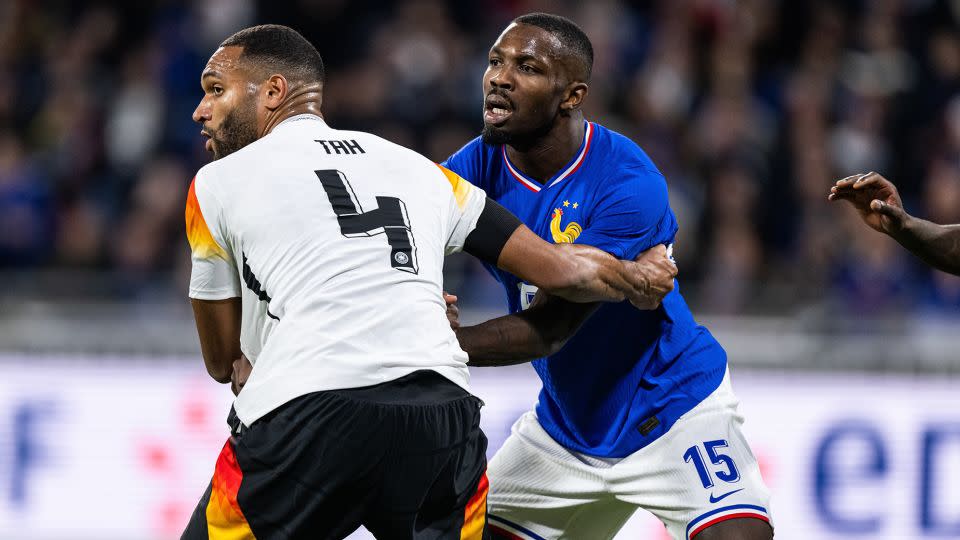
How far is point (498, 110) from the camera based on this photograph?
476cm

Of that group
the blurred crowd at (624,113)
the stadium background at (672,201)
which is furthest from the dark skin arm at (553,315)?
the blurred crowd at (624,113)

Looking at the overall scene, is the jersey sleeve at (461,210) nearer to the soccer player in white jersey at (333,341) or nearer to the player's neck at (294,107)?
the soccer player in white jersey at (333,341)

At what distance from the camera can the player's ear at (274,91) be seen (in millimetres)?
4148

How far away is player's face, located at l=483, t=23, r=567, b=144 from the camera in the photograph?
15.5 feet

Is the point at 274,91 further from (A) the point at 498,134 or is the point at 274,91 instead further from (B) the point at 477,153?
(B) the point at 477,153

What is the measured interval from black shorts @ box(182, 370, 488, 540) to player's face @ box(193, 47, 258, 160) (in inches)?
36.1

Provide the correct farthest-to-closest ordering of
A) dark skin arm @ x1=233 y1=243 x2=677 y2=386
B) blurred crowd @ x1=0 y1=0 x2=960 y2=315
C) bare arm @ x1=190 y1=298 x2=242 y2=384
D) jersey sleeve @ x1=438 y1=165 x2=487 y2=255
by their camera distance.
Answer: blurred crowd @ x1=0 y1=0 x2=960 y2=315 < dark skin arm @ x1=233 y1=243 x2=677 y2=386 < jersey sleeve @ x1=438 y1=165 x2=487 y2=255 < bare arm @ x1=190 y1=298 x2=242 y2=384

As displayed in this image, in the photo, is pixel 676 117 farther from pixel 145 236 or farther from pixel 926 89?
pixel 145 236

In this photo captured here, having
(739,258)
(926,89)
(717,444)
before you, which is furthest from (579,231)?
(926,89)

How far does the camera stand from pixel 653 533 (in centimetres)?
794

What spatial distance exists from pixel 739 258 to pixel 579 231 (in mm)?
4972

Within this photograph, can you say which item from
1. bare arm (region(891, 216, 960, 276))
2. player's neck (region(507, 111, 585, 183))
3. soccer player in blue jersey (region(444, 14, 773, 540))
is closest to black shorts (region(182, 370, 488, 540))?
soccer player in blue jersey (region(444, 14, 773, 540))

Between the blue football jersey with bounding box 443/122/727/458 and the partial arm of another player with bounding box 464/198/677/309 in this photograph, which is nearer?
the partial arm of another player with bounding box 464/198/677/309

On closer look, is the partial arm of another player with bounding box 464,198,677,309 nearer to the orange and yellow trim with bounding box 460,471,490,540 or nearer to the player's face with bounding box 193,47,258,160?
the orange and yellow trim with bounding box 460,471,490,540
